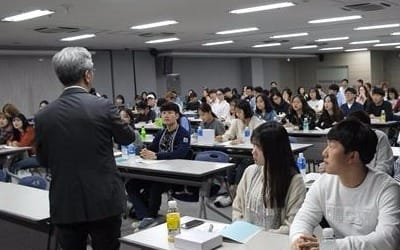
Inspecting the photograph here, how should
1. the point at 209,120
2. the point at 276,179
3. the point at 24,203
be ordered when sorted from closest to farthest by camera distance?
the point at 276,179, the point at 24,203, the point at 209,120

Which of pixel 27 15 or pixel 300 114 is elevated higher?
pixel 27 15

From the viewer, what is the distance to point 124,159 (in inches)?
205

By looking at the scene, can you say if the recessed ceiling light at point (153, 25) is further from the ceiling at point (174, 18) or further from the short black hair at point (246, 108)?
the short black hair at point (246, 108)

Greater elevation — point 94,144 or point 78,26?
point 78,26

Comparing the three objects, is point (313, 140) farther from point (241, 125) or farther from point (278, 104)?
point (278, 104)

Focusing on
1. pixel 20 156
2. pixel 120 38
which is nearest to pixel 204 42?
pixel 120 38

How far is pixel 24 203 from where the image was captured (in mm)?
3260

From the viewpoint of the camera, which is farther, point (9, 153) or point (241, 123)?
point (9, 153)

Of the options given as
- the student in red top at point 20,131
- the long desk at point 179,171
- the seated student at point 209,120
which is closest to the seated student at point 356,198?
the long desk at point 179,171

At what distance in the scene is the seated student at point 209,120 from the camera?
6.72 metres

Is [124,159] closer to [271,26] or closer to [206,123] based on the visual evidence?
[206,123]

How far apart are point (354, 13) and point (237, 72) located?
10697 millimetres

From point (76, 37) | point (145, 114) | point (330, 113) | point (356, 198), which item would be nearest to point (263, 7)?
point (330, 113)

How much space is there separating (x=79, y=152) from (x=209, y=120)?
15.2 feet
